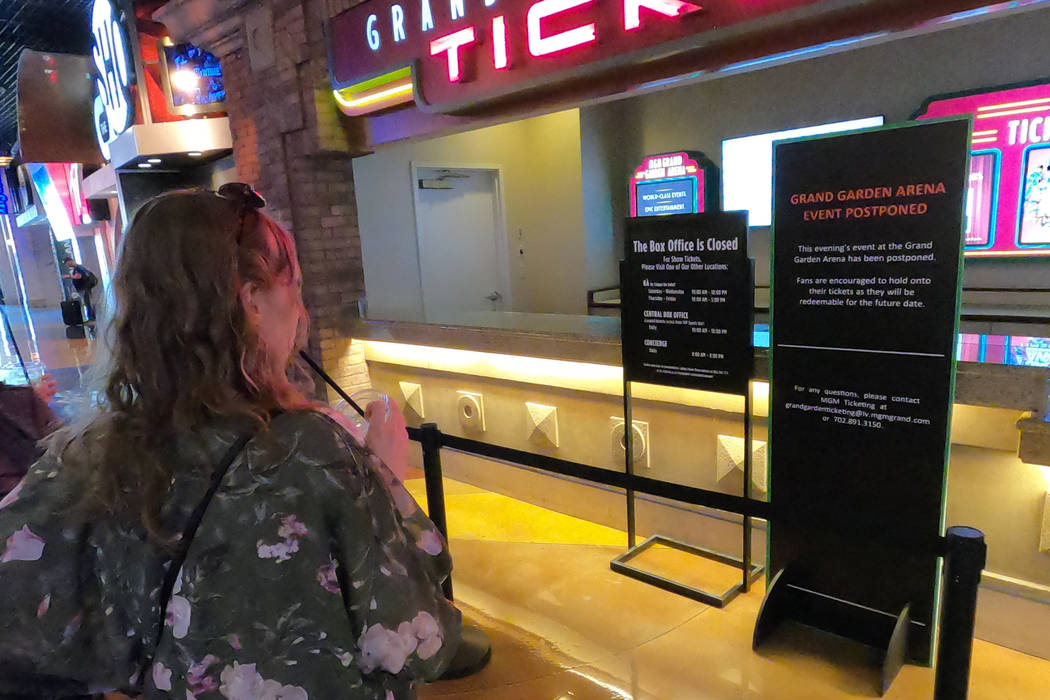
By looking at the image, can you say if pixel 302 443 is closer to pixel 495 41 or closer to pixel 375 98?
pixel 495 41

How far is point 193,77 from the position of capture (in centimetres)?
568

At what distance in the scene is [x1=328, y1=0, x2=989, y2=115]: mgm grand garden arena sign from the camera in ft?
8.11

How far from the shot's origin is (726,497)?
1.86 metres

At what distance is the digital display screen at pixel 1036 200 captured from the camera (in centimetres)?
455

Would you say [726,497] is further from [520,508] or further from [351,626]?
[520,508]

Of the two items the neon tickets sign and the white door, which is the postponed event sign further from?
the white door

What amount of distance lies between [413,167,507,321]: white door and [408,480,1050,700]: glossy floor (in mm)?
2668

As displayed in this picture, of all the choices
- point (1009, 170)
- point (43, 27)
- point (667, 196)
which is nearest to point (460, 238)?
point (667, 196)

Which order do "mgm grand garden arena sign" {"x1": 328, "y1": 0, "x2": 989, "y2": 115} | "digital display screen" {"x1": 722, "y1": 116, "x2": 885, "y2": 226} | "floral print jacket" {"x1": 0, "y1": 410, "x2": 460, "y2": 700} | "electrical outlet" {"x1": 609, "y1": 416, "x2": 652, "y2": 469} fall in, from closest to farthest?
"floral print jacket" {"x1": 0, "y1": 410, "x2": 460, "y2": 700}, "mgm grand garden arena sign" {"x1": 328, "y1": 0, "x2": 989, "y2": 115}, "electrical outlet" {"x1": 609, "y1": 416, "x2": 652, "y2": 469}, "digital display screen" {"x1": 722, "y1": 116, "x2": 885, "y2": 226}

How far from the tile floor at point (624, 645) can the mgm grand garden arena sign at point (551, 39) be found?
238cm

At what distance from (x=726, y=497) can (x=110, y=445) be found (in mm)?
1511

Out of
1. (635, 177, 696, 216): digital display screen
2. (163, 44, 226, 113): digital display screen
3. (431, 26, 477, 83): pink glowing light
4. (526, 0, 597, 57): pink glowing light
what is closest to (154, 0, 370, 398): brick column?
(163, 44, 226, 113): digital display screen

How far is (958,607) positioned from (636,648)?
1.49 m

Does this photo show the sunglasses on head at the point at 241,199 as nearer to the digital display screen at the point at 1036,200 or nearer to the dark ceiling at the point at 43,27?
the digital display screen at the point at 1036,200
